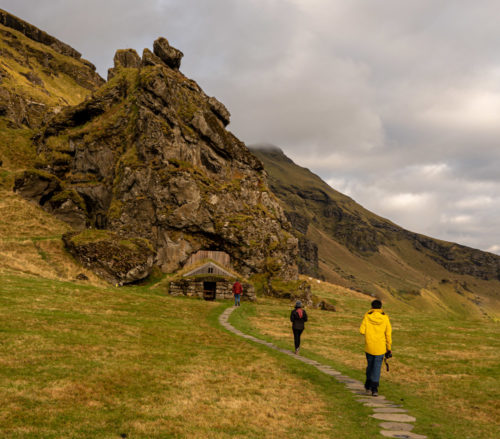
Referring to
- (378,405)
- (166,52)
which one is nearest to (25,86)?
(166,52)

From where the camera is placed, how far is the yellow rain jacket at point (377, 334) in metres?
12.8

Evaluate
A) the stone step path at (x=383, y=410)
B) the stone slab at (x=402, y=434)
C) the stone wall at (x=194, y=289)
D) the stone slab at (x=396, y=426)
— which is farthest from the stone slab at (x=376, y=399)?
the stone wall at (x=194, y=289)

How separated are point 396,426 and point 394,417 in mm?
890

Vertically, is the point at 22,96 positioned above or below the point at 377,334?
above

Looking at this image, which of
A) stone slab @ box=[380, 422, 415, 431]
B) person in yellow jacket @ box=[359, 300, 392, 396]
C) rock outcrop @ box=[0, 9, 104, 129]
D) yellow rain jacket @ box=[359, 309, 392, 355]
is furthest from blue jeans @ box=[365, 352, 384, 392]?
rock outcrop @ box=[0, 9, 104, 129]

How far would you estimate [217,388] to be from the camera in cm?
1205

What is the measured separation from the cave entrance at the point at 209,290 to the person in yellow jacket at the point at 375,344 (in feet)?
125

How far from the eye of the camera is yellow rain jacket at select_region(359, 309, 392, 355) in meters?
12.8

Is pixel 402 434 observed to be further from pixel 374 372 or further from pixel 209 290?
pixel 209 290

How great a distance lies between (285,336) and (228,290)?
78.3ft

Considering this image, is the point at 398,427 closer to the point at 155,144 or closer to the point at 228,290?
the point at 228,290

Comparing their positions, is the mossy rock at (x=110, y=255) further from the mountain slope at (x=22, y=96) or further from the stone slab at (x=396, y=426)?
the mountain slope at (x=22, y=96)

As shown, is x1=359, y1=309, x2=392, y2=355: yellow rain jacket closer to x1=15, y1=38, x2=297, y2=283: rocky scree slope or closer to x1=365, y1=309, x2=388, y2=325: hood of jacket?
x1=365, y1=309, x2=388, y2=325: hood of jacket

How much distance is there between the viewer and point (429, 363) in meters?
19.5
